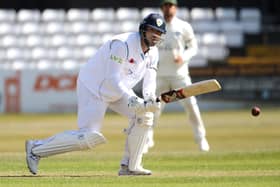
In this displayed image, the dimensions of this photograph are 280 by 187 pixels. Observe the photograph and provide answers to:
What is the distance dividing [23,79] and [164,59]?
9.02m

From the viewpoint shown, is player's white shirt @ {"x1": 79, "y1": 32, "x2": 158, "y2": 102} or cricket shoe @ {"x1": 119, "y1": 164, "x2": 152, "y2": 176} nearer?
player's white shirt @ {"x1": 79, "y1": 32, "x2": 158, "y2": 102}

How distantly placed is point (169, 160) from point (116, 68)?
219cm

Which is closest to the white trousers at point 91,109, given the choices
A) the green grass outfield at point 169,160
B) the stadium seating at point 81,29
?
the green grass outfield at point 169,160

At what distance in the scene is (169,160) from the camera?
982 centimetres

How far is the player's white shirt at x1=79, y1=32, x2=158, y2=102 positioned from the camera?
7.92 meters

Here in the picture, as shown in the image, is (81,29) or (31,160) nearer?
(31,160)

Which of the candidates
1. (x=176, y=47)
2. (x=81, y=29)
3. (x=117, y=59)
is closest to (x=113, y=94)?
(x=117, y=59)

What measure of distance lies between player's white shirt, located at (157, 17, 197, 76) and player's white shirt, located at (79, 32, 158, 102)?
3579 mm

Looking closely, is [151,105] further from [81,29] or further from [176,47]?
[81,29]

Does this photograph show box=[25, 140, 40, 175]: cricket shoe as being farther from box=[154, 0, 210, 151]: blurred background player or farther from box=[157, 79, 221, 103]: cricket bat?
box=[154, 0, 210, 151]: blurred background player

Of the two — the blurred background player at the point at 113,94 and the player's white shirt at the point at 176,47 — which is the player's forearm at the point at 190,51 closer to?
the player's white shirt at the point at 176,47

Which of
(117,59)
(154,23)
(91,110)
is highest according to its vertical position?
(154,23)

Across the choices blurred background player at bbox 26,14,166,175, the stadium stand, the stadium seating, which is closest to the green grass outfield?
blurred background player at bbox 26,14,166,175

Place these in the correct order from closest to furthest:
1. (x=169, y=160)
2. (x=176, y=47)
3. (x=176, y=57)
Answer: (x=169, y=160) → (x=176, y=57) → (x=176, y=47)
